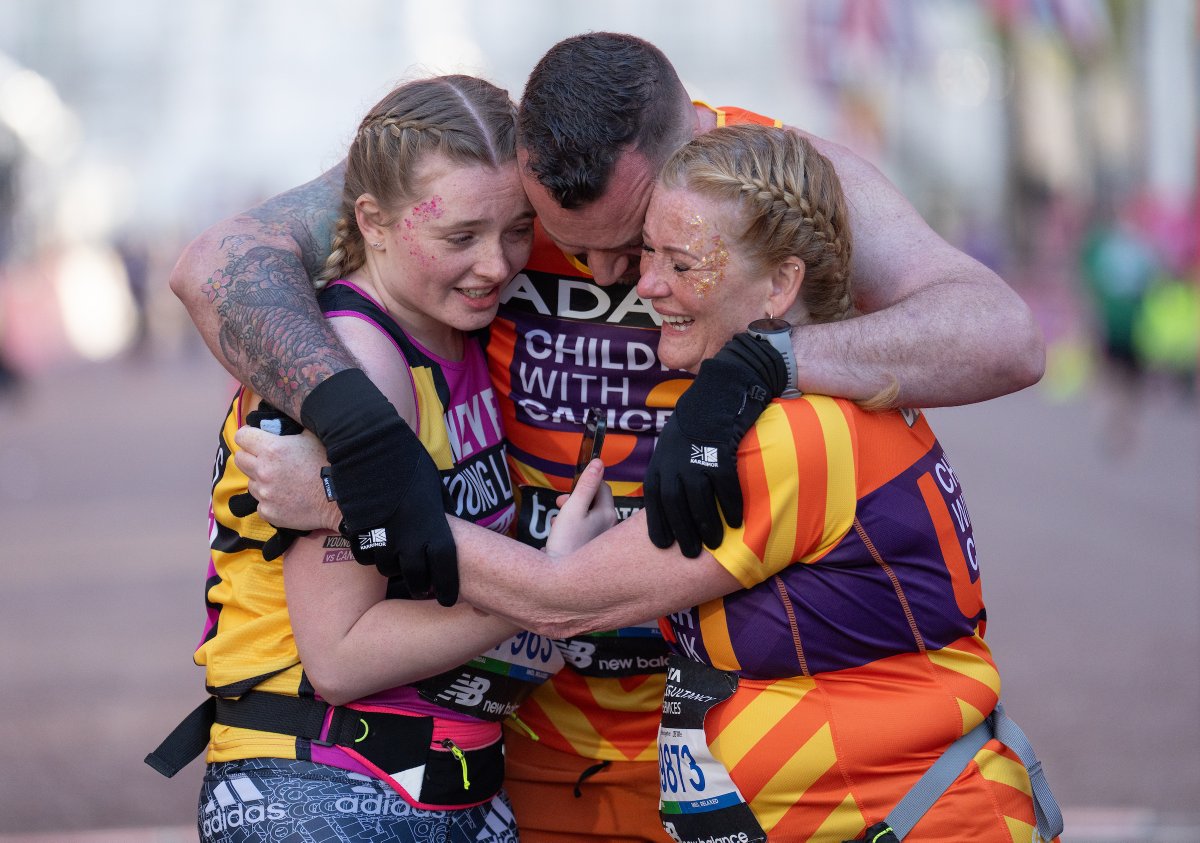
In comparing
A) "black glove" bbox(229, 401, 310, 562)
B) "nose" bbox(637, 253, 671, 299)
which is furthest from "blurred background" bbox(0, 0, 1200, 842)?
"black glove" bbox(229, 401, 310, 562)

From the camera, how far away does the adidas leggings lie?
2.23 metres

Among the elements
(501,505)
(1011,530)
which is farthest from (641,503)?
(1011,530)

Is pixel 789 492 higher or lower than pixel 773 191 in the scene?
lower

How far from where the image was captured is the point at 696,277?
228 centimetres

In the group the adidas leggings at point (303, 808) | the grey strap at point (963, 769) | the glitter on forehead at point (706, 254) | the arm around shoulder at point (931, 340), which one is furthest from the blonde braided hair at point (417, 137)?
the grey strap at point (963, 769)

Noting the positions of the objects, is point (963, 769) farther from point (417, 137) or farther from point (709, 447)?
point (417, 137)

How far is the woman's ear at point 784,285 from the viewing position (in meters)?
2.27

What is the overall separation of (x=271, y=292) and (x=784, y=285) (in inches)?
37.5

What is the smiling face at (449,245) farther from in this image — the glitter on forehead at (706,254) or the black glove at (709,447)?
the black glove at (709,447)

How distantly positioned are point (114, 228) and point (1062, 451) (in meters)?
31.6

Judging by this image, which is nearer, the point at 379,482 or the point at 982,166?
the point at 379,482

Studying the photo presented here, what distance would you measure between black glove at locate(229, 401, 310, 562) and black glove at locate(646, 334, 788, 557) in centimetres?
65

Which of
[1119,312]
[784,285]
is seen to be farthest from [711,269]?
[1119,312]

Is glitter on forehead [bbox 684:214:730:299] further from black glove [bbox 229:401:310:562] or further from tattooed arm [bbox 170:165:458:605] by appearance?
black glove [bbox 229:401:310:562]
